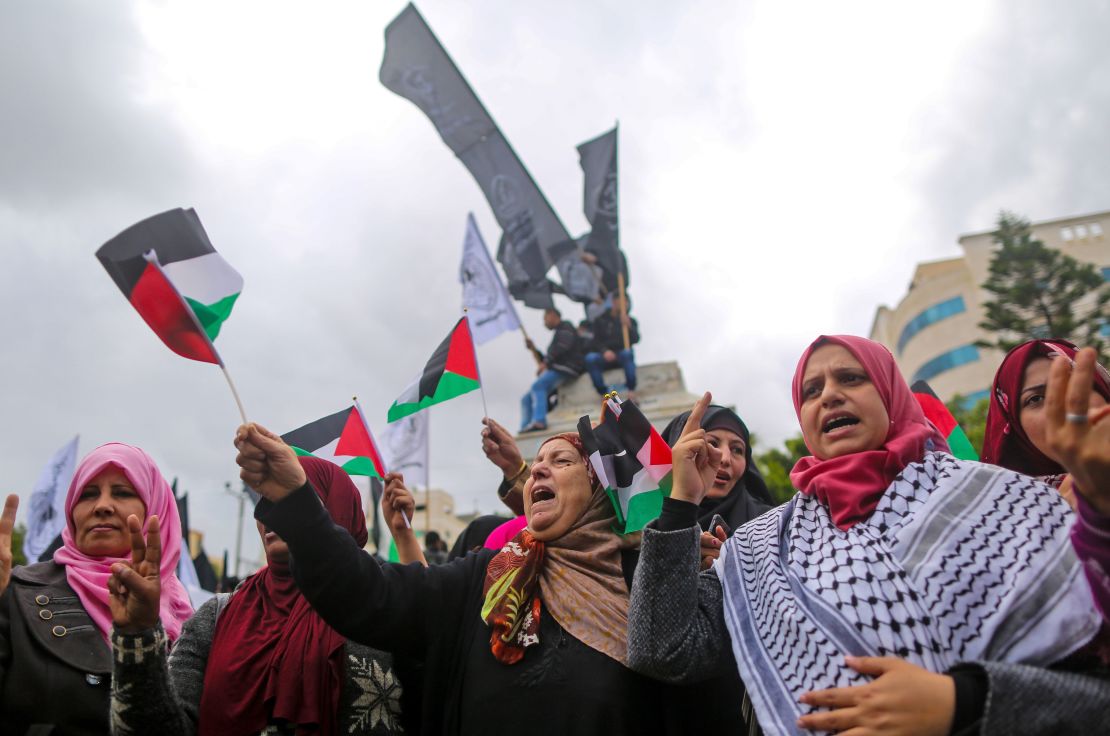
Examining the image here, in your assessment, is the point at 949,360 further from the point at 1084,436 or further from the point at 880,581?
the point at 1084,436

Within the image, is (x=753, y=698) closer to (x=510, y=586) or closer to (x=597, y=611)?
(x=597, y=611)

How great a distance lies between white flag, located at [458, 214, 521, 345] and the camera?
6926mm

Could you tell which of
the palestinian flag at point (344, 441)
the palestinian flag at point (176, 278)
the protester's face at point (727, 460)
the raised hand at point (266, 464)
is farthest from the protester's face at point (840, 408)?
the palestinian flag at point (344, 441)

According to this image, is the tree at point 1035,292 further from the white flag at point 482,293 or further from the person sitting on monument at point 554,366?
the white flag at point 482,293

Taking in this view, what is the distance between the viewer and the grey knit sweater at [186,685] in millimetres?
1913

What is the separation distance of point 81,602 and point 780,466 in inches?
731

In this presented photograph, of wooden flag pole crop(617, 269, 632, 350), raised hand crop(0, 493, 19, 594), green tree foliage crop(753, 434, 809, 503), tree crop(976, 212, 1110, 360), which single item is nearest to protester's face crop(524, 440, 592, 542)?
raised hand crop(0, 493, 19, 594)

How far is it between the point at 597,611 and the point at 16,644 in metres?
1.64

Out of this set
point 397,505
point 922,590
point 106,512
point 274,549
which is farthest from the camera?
point 397,505

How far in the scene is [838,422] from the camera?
6.15 ft

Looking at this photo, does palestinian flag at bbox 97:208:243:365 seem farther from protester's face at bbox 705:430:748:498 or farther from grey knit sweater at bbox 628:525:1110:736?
protester's face at bbox 705:430:748:498

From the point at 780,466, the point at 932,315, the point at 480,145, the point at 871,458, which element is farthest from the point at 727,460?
the point at 932,315

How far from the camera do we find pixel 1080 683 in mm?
1319

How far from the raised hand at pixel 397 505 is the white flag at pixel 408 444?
11.4ft
